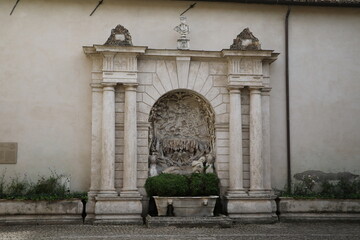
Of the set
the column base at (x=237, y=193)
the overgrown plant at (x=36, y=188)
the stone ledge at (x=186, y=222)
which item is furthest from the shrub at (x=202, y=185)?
the overgrown plant at (x=36, y=188)

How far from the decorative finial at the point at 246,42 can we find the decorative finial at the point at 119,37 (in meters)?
2.76

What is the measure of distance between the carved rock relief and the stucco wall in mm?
1582

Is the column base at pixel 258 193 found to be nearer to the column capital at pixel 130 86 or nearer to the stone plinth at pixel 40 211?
the column capital at pixel 130 86

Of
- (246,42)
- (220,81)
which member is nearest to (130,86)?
(220,81)

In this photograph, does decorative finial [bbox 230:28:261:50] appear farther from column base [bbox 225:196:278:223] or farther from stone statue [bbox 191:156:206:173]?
column base [bbox 225:196:278:223]

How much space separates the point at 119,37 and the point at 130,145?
2780 mm

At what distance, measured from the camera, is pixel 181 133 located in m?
13.8

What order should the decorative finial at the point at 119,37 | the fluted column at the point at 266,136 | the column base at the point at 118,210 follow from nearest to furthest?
the column base at the point at 118,210 < the decorative finial at the point at 119,37 < the fluted column at the point at 266,136

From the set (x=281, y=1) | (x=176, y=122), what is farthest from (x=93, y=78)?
(x=281, y=1)

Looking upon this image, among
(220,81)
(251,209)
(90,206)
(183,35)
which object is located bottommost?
(251,209)

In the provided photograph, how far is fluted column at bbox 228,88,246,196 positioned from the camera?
12945 mm

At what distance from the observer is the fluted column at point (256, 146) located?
1298cm

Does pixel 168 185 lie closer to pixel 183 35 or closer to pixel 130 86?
pixel 130 86

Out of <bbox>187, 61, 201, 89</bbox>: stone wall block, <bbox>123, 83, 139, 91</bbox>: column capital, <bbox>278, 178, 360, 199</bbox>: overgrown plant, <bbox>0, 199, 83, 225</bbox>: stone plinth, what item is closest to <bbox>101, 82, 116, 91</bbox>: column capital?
<bbox>123, 83, 139, 91</bbox>: column capital
